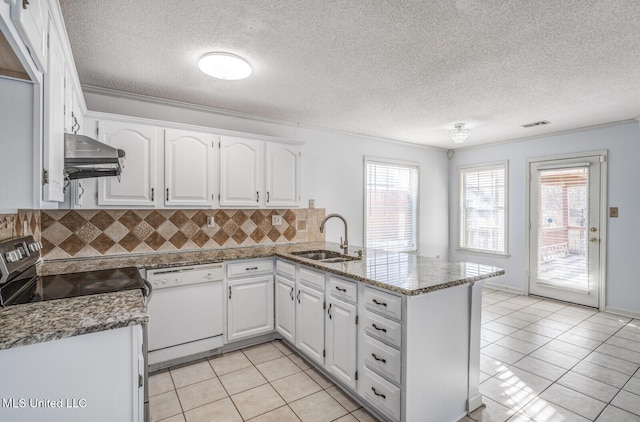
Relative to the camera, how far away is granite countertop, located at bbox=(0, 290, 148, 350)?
109 cm

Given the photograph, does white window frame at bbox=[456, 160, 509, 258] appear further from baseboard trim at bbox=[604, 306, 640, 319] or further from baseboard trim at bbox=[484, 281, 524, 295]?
baseboard trim at bbox=[604, 306, 640, 319]

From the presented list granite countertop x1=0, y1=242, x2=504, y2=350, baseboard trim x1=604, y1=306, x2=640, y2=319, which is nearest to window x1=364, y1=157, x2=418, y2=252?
granite countertop x1=0, y1=242, x2=504, y2=350

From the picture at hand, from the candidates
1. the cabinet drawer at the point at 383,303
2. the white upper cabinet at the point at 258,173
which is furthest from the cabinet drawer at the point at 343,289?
the white upper cabinet at the point at 258,173

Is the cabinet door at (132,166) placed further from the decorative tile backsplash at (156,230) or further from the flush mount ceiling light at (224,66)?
the flush mount ceiling light at (224,66)

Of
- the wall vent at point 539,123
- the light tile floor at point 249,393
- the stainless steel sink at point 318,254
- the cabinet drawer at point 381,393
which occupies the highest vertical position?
the wall vent at point 539,123

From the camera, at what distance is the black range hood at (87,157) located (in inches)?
66.3

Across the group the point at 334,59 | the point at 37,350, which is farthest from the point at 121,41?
the point at 37,350

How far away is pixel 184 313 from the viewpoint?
8.59ft

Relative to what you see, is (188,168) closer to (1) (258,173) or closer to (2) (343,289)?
(1) (258,173)

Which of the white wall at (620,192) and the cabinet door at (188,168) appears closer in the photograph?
the cabinet door at (188,168)

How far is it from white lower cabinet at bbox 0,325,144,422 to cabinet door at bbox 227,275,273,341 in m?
1.51

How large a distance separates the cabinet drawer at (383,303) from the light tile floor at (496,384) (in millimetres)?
739

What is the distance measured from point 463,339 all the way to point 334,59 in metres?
2.06

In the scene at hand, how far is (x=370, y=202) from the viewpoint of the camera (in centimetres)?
462
